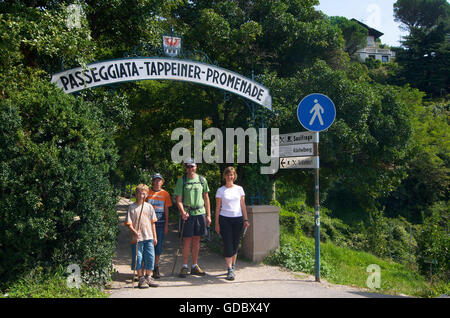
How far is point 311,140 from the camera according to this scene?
7.29 meters

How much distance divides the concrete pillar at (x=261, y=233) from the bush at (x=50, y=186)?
2879 mm

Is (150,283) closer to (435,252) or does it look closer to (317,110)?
(317,110)

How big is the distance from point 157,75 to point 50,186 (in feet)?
11.0

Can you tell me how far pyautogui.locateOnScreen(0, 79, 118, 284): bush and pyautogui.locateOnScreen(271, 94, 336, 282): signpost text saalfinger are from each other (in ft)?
10.7

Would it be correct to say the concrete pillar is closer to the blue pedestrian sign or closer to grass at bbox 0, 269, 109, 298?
the blue pedestrian sign

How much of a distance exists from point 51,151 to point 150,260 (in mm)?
2151

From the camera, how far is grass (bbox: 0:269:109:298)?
5344mm

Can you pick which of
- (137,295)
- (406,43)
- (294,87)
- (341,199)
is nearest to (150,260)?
(137,295)

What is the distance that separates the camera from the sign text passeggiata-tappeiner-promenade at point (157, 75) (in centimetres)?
752

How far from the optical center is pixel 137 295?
5.66 metres

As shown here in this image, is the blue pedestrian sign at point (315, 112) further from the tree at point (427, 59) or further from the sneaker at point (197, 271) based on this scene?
the tree at point (427, 59)

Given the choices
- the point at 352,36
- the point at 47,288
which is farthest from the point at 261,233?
the point at 352,36

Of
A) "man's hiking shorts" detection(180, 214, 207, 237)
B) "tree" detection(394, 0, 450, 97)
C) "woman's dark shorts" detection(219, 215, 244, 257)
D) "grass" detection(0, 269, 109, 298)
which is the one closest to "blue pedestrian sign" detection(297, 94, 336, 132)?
"woman's dark shorts" detection(219, 215, 244, 257)
